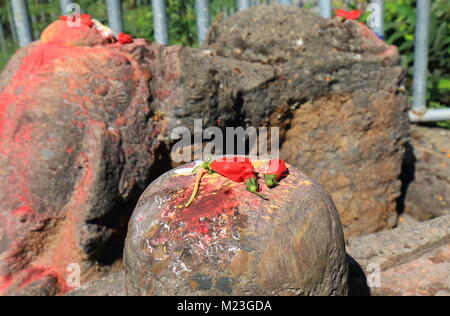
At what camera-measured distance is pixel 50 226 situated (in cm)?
279

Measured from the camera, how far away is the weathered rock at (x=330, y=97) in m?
3.59

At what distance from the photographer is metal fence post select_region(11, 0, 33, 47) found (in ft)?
12.7

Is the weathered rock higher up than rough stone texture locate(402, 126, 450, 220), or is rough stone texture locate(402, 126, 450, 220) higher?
the weathered rock

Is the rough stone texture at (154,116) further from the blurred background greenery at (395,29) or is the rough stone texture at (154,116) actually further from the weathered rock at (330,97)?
the blurred background greenery at (395,29)

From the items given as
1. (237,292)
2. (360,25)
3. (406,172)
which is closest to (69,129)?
(237,292)

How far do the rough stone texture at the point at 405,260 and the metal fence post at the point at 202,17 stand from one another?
97.2 inches

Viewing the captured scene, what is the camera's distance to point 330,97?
3.72 m

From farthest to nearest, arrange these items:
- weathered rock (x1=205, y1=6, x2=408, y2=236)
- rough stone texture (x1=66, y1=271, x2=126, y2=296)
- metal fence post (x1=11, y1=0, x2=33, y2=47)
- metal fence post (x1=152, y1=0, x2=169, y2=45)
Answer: metal fence post (x1=152, y1=0, x2=169, y2=45), metal fence post (x1=11, y1=0, x2=33, y2=47), weathered rock (x1=205, y1=6, x2=408, y2=236), rough stone texture (x1=66, y1=271, x2=126, y2=296)

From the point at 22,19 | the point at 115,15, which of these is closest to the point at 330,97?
the point at 115,15

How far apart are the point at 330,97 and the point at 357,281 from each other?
1526 mm

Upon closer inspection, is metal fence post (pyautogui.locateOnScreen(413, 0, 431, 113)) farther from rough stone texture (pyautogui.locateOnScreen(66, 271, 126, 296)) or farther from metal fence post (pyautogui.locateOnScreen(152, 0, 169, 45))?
rough stone texture (pyautogui.locateOnScreen(66, 271, 126, 296))

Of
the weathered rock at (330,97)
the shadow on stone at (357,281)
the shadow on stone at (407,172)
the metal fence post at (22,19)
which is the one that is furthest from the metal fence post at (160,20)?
the shadow on stone at (407,172)

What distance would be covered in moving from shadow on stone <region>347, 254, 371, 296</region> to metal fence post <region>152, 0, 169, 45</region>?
100 inches

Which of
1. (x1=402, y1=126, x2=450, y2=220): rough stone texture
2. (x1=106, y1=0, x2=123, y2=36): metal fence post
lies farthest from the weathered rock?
(x1=106, y1=0, x2=123, y2=36): metal fence post
